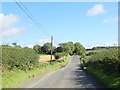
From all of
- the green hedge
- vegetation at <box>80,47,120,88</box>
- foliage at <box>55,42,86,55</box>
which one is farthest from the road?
foliage at <box>55,42,86,55</box>

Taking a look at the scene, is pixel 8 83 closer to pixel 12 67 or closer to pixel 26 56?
pixel 12 67

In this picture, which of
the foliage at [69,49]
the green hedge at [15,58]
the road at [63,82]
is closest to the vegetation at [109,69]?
the road at [63,82]

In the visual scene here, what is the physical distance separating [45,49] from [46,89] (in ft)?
443

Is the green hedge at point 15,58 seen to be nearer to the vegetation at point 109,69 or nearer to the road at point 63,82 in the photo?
the road at point 63,82

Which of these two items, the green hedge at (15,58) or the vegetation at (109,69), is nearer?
the vegetation at (109,69)

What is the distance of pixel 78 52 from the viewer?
198 meters

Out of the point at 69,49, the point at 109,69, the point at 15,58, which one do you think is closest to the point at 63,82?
the point at 109,69

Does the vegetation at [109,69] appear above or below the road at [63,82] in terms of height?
above

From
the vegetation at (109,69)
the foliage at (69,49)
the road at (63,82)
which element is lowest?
the road at (63,82)

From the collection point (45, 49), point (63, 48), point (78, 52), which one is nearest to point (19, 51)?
point (45, 49)

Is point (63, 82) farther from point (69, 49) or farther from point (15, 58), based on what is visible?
point (69, 49)

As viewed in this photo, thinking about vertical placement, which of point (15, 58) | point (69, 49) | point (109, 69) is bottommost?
point (109, 69)

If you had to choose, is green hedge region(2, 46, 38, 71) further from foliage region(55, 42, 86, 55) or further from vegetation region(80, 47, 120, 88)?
foliage region(55, 42, 86, 55)

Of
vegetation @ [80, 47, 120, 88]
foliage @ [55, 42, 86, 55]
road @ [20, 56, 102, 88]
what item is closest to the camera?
vegetation @ [80, 47, 120, 88]
